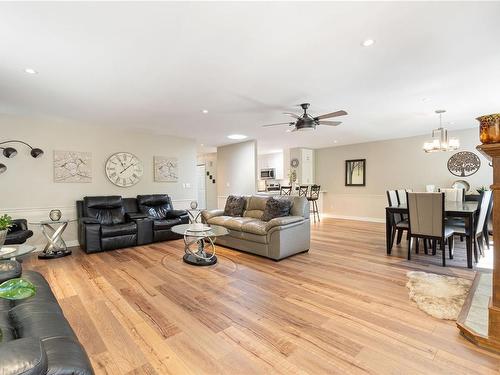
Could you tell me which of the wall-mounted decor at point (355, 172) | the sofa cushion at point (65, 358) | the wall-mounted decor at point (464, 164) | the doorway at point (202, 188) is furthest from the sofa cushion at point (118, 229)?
the wall-mounted decor at point (464, 164)

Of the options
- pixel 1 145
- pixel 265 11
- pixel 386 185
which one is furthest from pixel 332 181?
pixel 1 145

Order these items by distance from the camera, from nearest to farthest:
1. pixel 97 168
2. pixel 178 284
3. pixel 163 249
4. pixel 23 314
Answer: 1. pixel 23 314
2. pixel 178 284
3. pixel 163 249
4. pixel 97 168

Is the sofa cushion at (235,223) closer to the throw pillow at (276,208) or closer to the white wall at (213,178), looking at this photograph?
the throw pillow at (276,208)

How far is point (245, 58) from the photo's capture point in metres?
2.50

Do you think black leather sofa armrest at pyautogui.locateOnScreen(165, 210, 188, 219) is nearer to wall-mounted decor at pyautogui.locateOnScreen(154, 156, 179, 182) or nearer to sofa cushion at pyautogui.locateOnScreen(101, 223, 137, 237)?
sofa cushion at pyautogui.locateOnScreen(101, 223, 137, 237)

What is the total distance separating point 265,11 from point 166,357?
2.46 m

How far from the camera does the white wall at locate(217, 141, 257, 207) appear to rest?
23.3 ft

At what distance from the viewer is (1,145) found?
429 centimetres

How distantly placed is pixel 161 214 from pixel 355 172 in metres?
5.81

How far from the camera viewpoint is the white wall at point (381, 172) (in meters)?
6.22

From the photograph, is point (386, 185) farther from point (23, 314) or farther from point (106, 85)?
point (23, 314)

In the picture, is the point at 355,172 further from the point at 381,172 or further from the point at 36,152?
the point at 36,152

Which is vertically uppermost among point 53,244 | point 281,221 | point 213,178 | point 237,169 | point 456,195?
point 237,169

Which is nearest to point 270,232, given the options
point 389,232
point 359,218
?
point 389,232
